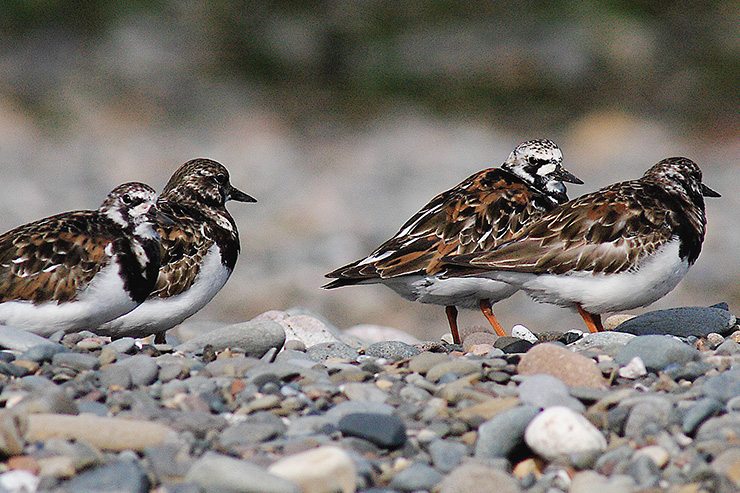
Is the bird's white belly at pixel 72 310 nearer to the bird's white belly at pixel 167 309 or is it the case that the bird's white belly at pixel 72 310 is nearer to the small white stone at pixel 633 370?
the bird's white belly at pixel 167 309

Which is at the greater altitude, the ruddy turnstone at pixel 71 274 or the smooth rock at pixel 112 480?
the ruddy turnstone at pixel 71 274

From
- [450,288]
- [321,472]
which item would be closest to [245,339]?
[450,288]

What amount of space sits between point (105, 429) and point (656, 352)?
1870 mm

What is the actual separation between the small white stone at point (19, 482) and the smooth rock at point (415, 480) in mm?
896

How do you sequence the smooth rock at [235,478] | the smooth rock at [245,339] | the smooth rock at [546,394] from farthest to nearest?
the smooth rock at [245,339] < the smooth rock at [546,394] < the smooth rock at [235,478]

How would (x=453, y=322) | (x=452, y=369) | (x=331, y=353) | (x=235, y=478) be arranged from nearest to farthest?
(x=235, y=478)
(x=452, y=369)
(x=331, y=353)
(x=453, y=322)

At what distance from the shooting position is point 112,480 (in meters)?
3.14

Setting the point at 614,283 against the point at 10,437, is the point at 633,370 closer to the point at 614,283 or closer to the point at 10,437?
the point at 614,283

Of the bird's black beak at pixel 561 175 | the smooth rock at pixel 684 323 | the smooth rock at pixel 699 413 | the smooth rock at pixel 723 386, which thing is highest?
the bird's black beak at pixel 561 175

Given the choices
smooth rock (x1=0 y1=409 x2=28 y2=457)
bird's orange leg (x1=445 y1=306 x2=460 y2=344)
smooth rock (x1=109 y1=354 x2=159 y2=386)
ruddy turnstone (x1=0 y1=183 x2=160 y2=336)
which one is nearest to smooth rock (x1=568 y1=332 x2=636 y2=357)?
bird's orange leg (x1=445 y1=306 x2=460 y2=344)

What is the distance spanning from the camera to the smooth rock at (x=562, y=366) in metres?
4.05

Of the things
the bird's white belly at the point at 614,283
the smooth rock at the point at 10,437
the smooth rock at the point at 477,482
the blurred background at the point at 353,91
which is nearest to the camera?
the smooth rock at the point at 477,482

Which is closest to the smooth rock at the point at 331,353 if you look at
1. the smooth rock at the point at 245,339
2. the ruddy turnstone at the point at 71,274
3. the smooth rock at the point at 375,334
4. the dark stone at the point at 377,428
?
the smooth rock at the point at 245,339

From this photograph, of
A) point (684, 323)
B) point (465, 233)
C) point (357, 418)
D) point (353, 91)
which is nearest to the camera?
point (357, 418)
